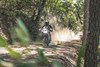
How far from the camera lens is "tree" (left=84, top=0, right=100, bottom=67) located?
345 cm

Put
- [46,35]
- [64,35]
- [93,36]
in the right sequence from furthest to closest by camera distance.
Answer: [64,35]
[46,35]
[93,36]

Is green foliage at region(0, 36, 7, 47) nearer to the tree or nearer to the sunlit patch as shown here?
the tree

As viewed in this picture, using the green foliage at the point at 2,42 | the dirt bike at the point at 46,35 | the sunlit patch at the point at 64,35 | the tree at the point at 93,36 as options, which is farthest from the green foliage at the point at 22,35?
the sunlit patch at the point at 64,35

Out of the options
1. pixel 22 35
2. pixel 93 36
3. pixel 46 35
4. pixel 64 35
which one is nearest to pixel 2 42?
pixel 22 35

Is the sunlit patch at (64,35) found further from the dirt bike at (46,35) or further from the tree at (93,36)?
the tree at (93,36)

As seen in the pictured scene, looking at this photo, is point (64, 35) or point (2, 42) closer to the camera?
point (2, 42)

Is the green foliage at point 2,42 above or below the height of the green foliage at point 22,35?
below

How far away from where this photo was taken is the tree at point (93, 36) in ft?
11.3

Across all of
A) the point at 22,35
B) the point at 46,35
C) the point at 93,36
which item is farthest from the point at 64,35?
the point at 22,35

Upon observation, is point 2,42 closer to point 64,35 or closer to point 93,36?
point 93,36

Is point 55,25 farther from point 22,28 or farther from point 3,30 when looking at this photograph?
point 22,28

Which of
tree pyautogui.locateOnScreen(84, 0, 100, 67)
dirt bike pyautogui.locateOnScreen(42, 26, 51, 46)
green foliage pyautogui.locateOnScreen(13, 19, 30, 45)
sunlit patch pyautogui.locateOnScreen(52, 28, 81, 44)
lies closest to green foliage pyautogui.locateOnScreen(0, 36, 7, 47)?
green foliage pyautogui.locateOnScreen(13, 19, 30, 45)

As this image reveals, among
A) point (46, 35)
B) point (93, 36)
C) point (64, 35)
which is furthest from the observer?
point (64, 35)

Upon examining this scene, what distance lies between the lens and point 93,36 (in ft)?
11.6
